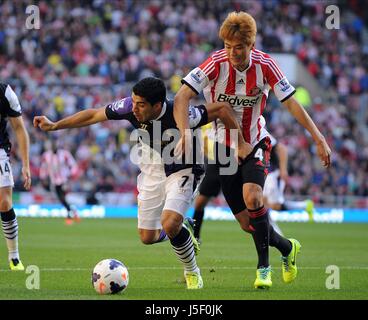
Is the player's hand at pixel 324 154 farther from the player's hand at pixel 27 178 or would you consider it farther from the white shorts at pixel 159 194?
the player's hand at pixel 27 178

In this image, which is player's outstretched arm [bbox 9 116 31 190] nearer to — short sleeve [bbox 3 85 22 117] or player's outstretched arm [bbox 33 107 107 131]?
short sleeve [bbox 3 85 22 117]

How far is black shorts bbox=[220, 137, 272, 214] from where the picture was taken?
9.77 m

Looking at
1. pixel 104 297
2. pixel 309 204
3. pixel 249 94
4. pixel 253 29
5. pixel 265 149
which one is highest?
pixel 253 29

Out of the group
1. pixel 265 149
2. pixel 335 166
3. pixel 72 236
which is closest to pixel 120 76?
pixel 335 166

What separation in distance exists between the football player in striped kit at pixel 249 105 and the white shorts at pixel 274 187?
29.3 ft

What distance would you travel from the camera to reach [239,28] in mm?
9312

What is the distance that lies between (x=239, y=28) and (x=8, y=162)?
3627 mm

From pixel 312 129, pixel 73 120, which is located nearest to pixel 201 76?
pixel 312 129

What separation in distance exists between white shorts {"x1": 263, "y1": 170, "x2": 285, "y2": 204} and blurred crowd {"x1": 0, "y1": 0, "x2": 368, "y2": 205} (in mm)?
9162

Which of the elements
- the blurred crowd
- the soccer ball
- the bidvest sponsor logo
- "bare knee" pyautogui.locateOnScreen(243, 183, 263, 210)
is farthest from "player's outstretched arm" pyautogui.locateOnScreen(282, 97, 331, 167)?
the blurred crowd
